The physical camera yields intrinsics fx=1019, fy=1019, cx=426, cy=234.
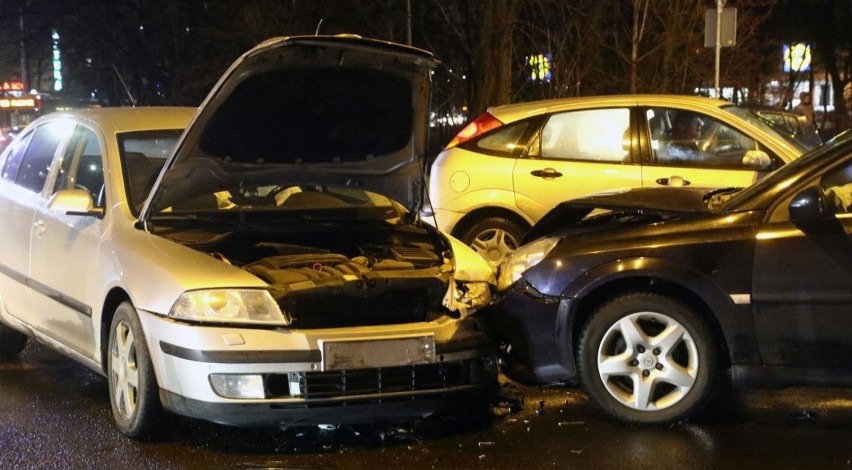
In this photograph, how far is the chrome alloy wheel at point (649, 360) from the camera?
4.92 m

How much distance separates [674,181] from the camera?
7.63 m

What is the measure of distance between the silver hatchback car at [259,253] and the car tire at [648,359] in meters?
0.56

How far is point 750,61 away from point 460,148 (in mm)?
19405

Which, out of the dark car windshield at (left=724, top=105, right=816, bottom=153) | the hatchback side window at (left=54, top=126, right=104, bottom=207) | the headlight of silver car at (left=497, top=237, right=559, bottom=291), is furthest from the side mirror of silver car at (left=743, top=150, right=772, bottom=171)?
the hatchback side window at (left=54, top=126, right=104, bottom=207)

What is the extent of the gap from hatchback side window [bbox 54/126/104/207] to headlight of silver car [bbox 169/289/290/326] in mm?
1522

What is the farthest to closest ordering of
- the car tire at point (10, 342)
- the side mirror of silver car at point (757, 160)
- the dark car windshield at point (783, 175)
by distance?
the side mirror of silver car at point (757, 160)
the car tire at point (10, 342)
the dark car windshield at point (783, 175)

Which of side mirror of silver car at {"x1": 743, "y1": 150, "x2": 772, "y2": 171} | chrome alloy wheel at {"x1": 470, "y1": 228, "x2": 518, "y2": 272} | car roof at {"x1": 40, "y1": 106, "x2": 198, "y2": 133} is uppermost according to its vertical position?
car roof at {"x1": 40, "y1": 106, "x2": 198, "y2": 133}

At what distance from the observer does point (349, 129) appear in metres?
5.62

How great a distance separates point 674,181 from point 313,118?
128 inches

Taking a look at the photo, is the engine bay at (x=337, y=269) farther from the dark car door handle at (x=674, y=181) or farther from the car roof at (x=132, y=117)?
the dark car door handle at (x=674, y=181)

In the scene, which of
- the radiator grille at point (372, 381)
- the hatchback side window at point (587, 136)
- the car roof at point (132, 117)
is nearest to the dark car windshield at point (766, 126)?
the hatchback side window at point (587, 136)

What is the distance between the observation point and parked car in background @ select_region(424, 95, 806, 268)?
25.0 ft

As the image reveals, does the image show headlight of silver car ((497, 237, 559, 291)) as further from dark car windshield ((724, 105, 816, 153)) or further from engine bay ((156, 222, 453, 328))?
dark car windshield ((724, 105, 816, 153))

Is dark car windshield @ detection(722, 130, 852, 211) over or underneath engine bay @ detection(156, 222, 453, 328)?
over
